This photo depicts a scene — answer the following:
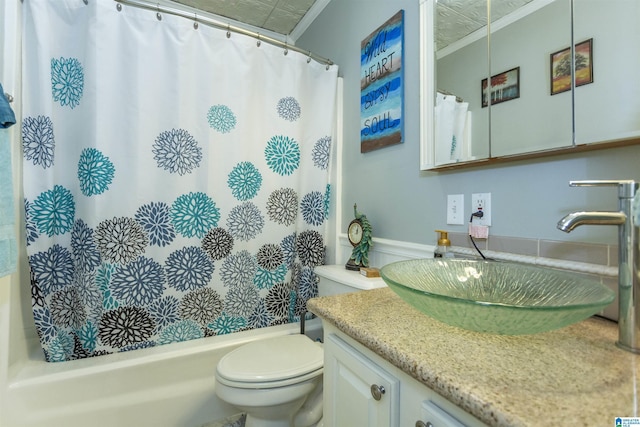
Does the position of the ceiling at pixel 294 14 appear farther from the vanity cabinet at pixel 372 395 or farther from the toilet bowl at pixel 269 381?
the toilet bowl at pixel 269 381

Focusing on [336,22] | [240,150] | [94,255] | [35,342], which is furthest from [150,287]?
[336,22]

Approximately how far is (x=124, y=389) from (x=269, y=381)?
0.70m

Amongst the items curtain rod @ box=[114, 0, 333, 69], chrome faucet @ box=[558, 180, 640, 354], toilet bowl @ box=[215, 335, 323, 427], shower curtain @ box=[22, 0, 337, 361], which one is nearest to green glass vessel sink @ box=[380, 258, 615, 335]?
chrome faucet @ box=[558, 180, 640, 354]

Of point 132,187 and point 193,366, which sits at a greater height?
point 132,187

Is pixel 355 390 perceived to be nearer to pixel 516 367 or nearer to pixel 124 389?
pixel 516 367

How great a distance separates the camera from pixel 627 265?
0.51 meters

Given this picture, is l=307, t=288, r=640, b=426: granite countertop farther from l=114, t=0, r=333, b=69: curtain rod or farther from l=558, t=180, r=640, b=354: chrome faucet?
l=114, t=0, r=333, b=69: curtain rod

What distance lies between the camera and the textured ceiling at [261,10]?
1.91m

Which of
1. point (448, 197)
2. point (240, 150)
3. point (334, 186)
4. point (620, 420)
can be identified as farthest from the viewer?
point (334, 186)

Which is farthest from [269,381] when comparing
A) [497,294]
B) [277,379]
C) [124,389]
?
[497,294]

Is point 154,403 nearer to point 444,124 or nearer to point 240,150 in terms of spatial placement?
point 240,150

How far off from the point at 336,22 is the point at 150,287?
6.07ft

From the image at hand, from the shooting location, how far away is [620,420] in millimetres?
325

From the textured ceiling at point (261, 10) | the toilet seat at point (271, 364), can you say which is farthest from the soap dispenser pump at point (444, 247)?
the textured ceiling at point (261, 10)
